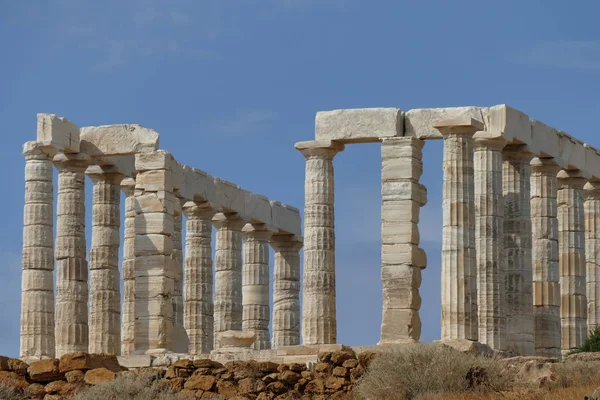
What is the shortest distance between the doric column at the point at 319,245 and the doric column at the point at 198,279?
8.10 meters

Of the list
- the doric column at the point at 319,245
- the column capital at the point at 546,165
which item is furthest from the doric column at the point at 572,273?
the doric column at the point at 319,245

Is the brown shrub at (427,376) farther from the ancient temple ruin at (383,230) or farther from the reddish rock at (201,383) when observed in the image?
the ancient temple ruin at (383,230)

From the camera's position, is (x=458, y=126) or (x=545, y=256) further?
(x=545, y=256)

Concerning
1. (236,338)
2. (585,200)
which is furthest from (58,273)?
(585,200)

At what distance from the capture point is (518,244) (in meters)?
57.6

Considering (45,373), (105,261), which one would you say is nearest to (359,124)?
(105,261)

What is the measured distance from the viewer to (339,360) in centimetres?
4566

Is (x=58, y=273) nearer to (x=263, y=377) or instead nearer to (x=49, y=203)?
(x=49, y=203)

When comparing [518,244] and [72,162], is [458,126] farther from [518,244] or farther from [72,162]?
[72,162]

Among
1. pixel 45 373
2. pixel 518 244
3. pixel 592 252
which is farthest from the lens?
pixel 592 252

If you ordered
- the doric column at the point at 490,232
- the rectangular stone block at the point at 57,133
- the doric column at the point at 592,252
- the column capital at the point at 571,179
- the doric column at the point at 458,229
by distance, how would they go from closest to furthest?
the doric column at the point at 458,229
the doric column at the point at 490,232
the rectangular stone block at the point at 57,133
the column capital at the point at 571,179
the doric column at the point at 592,252

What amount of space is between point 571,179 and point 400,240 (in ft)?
32.2

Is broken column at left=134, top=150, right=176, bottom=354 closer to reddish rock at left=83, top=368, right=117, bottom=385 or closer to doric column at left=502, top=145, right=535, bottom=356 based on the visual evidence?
reddish rock at left=83, top=368, right=117, bottom=385

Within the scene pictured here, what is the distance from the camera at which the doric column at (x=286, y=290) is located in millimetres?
67438
